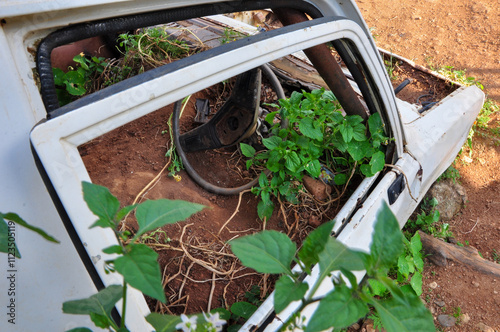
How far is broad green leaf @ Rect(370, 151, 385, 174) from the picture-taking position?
1.97 meters

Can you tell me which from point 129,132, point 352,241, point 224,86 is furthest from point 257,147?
point 352,241

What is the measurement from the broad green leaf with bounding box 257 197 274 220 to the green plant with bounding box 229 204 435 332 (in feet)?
4.13

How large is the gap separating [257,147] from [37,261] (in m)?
1.68

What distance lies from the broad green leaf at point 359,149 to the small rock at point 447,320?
4.29 ft

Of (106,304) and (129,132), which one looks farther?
(129,132)

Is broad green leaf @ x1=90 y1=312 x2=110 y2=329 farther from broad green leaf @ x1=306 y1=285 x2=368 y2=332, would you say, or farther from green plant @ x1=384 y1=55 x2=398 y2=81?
green plant @ x1=384 y1=55 x2=398 y2=81

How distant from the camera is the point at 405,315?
782 mm

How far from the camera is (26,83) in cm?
100

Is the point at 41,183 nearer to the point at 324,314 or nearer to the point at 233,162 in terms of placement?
the point at 324,314

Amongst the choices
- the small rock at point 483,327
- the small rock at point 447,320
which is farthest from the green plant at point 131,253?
the small rock at point 483,327

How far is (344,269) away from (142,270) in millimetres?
380

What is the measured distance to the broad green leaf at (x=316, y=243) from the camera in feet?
2.65

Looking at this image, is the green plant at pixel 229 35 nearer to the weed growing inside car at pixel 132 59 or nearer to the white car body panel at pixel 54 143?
the weed growing inside car at pixel 132 59

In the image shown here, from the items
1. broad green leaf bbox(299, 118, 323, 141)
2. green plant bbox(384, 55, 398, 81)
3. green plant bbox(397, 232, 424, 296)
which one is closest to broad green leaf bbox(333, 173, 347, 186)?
broad green leaf bbox(299, 118, 323, 141)
